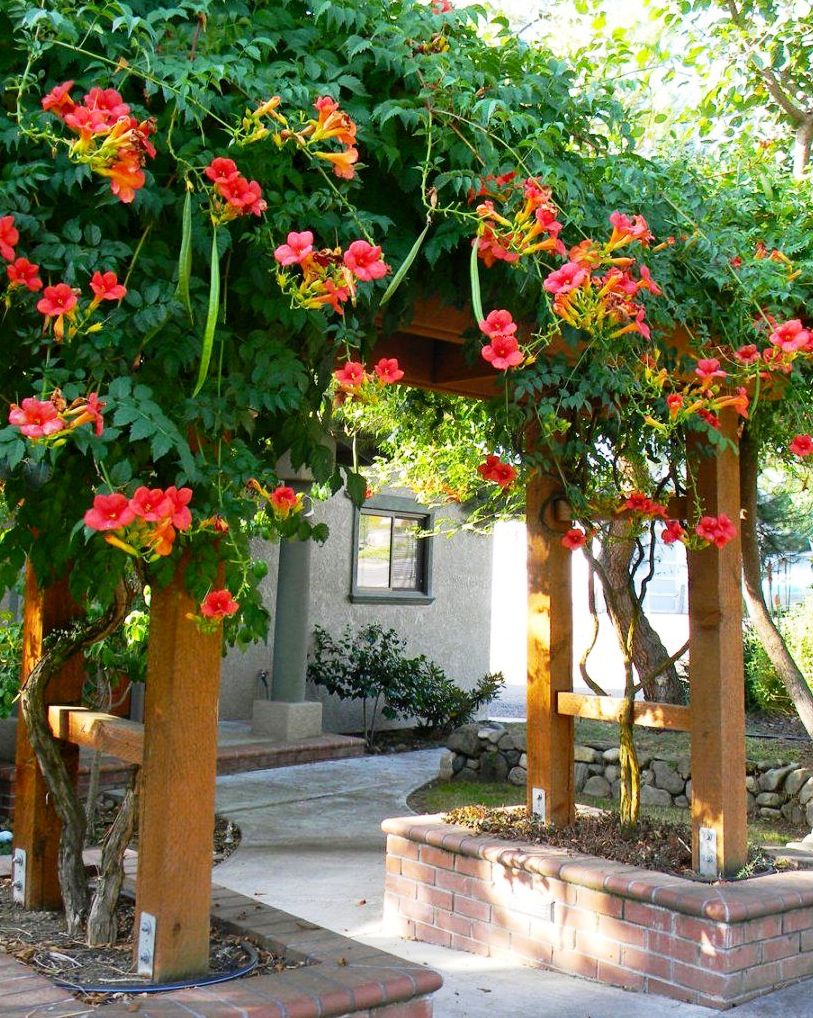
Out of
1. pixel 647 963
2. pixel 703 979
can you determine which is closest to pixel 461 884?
pixel 647 963

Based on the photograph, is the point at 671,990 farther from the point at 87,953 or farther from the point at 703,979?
the point at 87,953

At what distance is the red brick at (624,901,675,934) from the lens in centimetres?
430

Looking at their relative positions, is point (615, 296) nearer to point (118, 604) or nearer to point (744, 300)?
point (744, 300)

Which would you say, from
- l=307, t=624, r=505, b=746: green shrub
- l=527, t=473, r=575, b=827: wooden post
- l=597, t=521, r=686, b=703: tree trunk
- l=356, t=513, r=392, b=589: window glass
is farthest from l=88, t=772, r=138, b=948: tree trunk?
l=356, t=513, r=392, b=589: window glass

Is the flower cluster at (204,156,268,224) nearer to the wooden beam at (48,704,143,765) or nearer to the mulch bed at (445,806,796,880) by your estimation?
the wooden beam at (48,704,143,765)

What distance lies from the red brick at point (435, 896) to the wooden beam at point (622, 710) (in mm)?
1023

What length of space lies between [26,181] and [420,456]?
4.37 metres

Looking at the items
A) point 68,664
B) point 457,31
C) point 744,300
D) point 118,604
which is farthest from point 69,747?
point 744,300

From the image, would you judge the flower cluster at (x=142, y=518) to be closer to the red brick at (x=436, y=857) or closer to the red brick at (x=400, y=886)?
the red brick at (x=436, y=857)

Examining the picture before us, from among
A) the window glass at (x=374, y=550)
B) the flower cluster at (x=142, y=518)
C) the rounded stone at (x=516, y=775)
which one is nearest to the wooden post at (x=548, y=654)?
the flower cluster at (x=142, y=518)

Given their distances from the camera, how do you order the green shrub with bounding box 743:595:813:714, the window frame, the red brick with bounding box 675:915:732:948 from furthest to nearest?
1. the window frame
2. the green shrub with bounding box 743:595:813:714
3. the red brick with bounding box 675:915:732:948

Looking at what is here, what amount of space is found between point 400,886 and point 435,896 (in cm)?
24

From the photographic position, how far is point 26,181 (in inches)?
103

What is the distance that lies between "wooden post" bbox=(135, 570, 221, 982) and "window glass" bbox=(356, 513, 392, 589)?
9726mm
